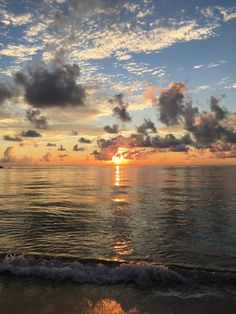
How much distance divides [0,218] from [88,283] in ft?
66.7

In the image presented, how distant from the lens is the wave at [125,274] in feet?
41.5

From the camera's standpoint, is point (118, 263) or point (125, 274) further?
point (118, 263)

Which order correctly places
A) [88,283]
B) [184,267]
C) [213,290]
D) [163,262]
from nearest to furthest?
[213,290], [88,283], [184,267], [163,262]

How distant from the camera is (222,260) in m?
16.2

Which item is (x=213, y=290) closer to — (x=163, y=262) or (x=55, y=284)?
(x=163, y=262)

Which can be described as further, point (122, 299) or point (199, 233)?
point (199, 233)

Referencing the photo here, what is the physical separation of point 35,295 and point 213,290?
6.75m

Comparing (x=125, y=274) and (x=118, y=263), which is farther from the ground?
(x=125, y=274)

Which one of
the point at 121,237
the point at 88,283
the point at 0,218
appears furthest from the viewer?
the point at 0,218

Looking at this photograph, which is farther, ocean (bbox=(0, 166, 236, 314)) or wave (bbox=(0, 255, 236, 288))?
wave (bbox=(0, 255, 236, 288))

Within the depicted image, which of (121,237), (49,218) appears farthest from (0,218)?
(121,237)

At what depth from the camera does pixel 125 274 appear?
513 inches

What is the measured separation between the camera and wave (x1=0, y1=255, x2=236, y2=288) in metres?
12.6

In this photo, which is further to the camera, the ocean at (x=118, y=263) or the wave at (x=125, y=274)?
the wave at (x=125, y=274)
